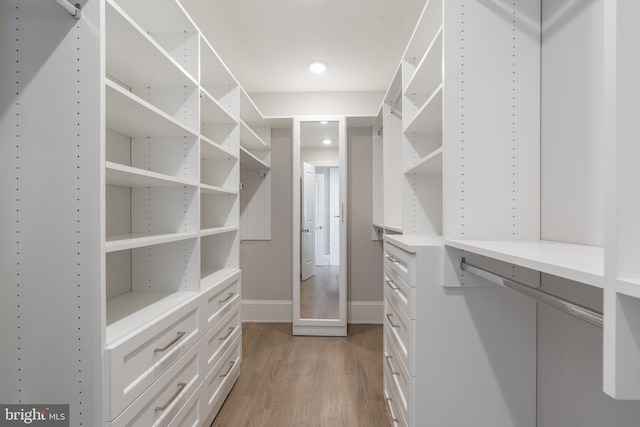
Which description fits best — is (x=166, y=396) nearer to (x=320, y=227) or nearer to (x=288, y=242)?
(x=320, y=227)

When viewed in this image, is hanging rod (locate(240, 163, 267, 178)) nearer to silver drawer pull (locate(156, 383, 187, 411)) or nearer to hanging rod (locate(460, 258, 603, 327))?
silver drawer pull (locate(156, 383, 187, 411))

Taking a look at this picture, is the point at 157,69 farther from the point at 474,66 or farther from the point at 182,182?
the point at 474,66

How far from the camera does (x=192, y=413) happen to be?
1566 mm

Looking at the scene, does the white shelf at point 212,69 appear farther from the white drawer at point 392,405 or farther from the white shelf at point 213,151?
the white drawer at point 392,405

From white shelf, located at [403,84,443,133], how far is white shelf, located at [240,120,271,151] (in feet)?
4.98

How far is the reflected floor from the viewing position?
3258 millimetres

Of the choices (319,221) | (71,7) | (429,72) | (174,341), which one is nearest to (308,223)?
(319,221)

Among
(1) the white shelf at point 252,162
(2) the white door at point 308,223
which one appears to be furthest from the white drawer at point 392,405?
(1) the white shelf at point 252,162

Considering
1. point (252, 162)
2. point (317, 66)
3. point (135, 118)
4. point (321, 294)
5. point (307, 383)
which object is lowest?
point (307, 383)

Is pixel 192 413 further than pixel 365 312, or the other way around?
pixel 365 312

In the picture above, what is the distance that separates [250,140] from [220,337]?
6.59ft

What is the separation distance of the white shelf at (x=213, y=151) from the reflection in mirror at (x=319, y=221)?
1.07 m

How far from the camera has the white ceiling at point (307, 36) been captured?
218cm

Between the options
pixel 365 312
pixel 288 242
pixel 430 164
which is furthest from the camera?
pixel 288 242
